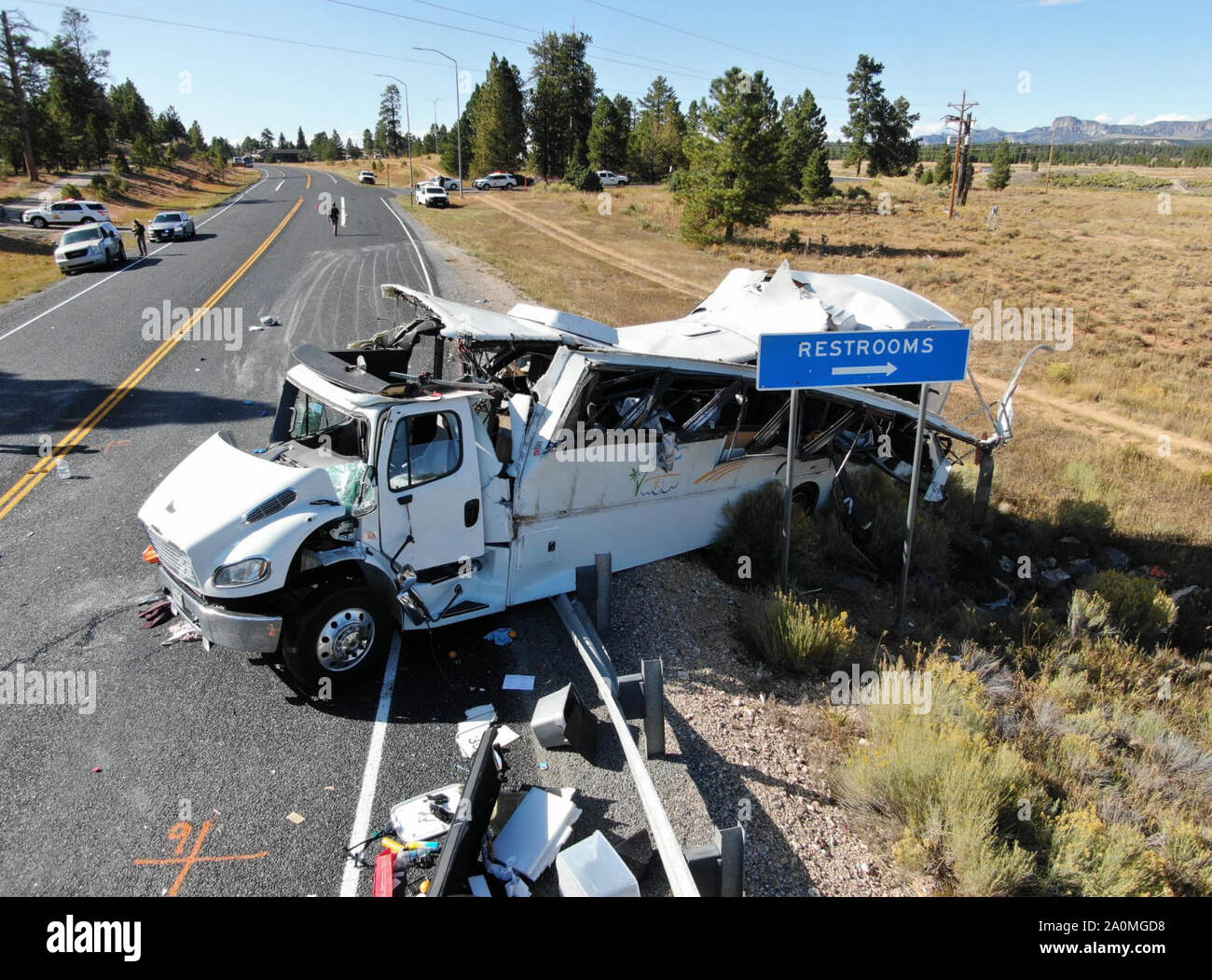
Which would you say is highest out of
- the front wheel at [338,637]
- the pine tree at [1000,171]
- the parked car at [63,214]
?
the pine tree at [1000,171]

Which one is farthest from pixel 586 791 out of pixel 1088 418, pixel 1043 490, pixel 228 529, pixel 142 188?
pixel 142 188

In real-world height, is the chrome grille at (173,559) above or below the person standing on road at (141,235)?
below

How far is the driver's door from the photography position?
6.33 meters

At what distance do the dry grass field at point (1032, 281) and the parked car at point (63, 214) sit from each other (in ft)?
55.9

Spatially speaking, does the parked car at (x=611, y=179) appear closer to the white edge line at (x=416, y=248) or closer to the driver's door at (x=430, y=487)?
the white edge line at (x=416, y=248)

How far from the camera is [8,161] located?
54.6 m

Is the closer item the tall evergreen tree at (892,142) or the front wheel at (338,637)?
the front wheel at (338,637)

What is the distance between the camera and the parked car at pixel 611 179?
70688mm

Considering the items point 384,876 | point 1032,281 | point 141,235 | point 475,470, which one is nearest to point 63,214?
point 141,235

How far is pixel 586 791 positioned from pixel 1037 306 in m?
30.6

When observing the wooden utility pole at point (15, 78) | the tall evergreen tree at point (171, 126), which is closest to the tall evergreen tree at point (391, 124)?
the tall evergreen tree at point (171, 126)

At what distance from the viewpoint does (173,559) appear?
6.03 meters

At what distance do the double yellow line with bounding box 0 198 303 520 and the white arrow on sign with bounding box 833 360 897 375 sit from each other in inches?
398

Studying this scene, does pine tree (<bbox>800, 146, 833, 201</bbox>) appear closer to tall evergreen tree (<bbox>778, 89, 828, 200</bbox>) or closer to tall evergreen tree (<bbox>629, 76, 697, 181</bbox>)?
tall evergreen tree (<bbox>778, 89, 828, 200</bbox>)
